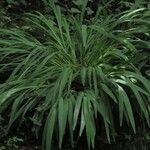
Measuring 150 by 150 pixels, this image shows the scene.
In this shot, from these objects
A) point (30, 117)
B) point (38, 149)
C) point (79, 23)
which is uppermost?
point (79, 23)

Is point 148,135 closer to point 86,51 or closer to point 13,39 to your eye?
point 86,51

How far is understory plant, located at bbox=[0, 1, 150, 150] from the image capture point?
3510mm

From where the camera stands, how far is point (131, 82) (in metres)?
3.66

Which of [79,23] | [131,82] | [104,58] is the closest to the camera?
[131,82]

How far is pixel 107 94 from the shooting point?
3.68 meters

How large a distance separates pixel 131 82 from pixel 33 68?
0.86 meters

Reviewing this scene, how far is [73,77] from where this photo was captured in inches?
151

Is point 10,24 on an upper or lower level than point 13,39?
upper

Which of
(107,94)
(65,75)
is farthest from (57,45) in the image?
(107,94)

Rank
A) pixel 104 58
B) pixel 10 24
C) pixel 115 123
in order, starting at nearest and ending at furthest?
pixel 115 123
pixel 104 58
pixel 10 24

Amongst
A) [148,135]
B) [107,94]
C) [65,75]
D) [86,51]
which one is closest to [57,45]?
[86,51]

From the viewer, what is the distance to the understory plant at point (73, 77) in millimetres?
3510

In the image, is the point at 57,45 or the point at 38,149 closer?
the point at 38,149

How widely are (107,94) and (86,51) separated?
0.71m
